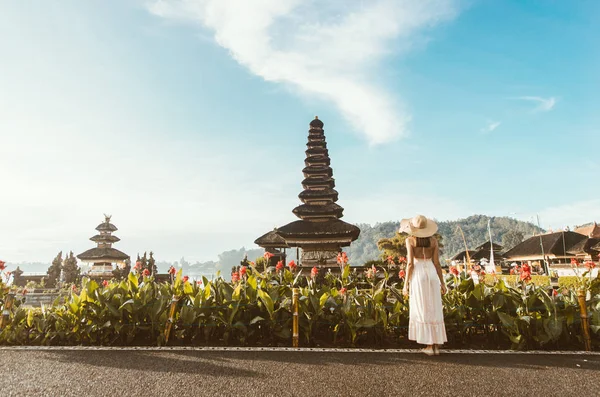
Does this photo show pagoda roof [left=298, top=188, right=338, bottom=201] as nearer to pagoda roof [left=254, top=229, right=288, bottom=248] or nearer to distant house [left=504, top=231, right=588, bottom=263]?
pagoda roof [left=254, top=229, right=288, bottom=248]

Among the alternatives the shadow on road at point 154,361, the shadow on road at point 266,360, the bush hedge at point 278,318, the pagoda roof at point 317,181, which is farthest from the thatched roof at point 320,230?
the shadow on road at point 154,361

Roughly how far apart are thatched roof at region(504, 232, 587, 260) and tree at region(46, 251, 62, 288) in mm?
48331

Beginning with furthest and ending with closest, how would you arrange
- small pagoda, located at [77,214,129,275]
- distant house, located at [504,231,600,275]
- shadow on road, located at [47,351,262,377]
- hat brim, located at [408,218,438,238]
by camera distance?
small pagoda, located at [77,214,129,275], distant house, located at [504,231,600,275], hat brim, located at [408,218,438,238], shadow on road, located at [47,351,262,377]

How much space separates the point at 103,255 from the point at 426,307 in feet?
116

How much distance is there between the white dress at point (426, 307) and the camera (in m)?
4.62

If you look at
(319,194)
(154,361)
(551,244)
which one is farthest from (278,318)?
(551,244)

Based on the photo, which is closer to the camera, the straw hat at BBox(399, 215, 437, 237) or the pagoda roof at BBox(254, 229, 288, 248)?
the straw hat at BBox(399, 215, 437, 237)

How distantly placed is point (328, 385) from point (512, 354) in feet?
9.46

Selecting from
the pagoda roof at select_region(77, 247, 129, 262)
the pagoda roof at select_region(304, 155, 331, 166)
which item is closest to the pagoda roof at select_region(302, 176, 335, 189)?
the pagoda roof at select_region(304, 155, 331, 166)

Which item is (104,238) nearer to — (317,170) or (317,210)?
(317,170)

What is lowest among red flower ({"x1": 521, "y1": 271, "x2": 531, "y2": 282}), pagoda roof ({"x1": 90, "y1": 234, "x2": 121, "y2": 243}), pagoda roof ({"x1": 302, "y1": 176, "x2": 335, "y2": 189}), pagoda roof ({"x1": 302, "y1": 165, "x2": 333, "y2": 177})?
red flower ({"x1": 521, "y1": 271, "x2": 531, "y2": 282})

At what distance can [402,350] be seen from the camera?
4.83 meters

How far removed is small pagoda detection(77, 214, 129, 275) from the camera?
32781 mm

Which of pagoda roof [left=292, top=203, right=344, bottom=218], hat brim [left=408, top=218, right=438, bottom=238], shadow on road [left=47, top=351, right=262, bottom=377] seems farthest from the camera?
pagoda roof [left=292, top=203, right=344, bottom=218]
